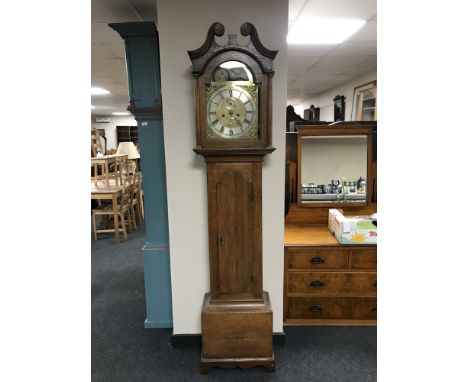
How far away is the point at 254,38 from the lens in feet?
5.60

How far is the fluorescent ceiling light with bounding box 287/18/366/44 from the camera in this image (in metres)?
2.86

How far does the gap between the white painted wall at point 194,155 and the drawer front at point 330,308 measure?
26cm

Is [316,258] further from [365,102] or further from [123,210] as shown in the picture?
[365,102]

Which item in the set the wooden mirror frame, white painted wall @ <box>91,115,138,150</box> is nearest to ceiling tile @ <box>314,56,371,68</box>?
the wooden mirror frame

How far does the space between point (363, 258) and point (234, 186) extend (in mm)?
1179

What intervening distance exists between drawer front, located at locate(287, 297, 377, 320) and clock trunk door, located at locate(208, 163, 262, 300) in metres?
0.61

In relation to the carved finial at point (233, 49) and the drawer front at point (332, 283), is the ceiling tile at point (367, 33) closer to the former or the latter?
the carved finial at point (233, 49)

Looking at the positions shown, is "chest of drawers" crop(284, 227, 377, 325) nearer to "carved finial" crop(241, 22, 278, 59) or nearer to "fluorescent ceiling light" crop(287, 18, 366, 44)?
"carved finial" crop(241, 22, 278, 59)

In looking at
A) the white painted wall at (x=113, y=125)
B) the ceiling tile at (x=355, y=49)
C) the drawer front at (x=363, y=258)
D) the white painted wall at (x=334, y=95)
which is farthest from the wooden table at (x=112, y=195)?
the white painted wall at (x=113, y=125)

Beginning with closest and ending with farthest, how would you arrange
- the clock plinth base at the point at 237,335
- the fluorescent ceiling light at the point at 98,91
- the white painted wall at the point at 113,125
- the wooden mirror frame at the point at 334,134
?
1. the clock plinth base at the point at 237,335
2. the wooden mirror frame at the point at 334,134
3. the fluorescent ceiling light at the point at 98,91
4. the white painted wall at the point at 113,125

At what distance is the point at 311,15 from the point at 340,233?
1798mm

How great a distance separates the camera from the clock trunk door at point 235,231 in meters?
1.87

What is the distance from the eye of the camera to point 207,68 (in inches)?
69.4

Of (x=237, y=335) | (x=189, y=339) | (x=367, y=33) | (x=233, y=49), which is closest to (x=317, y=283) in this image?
(x=237, y=335)
